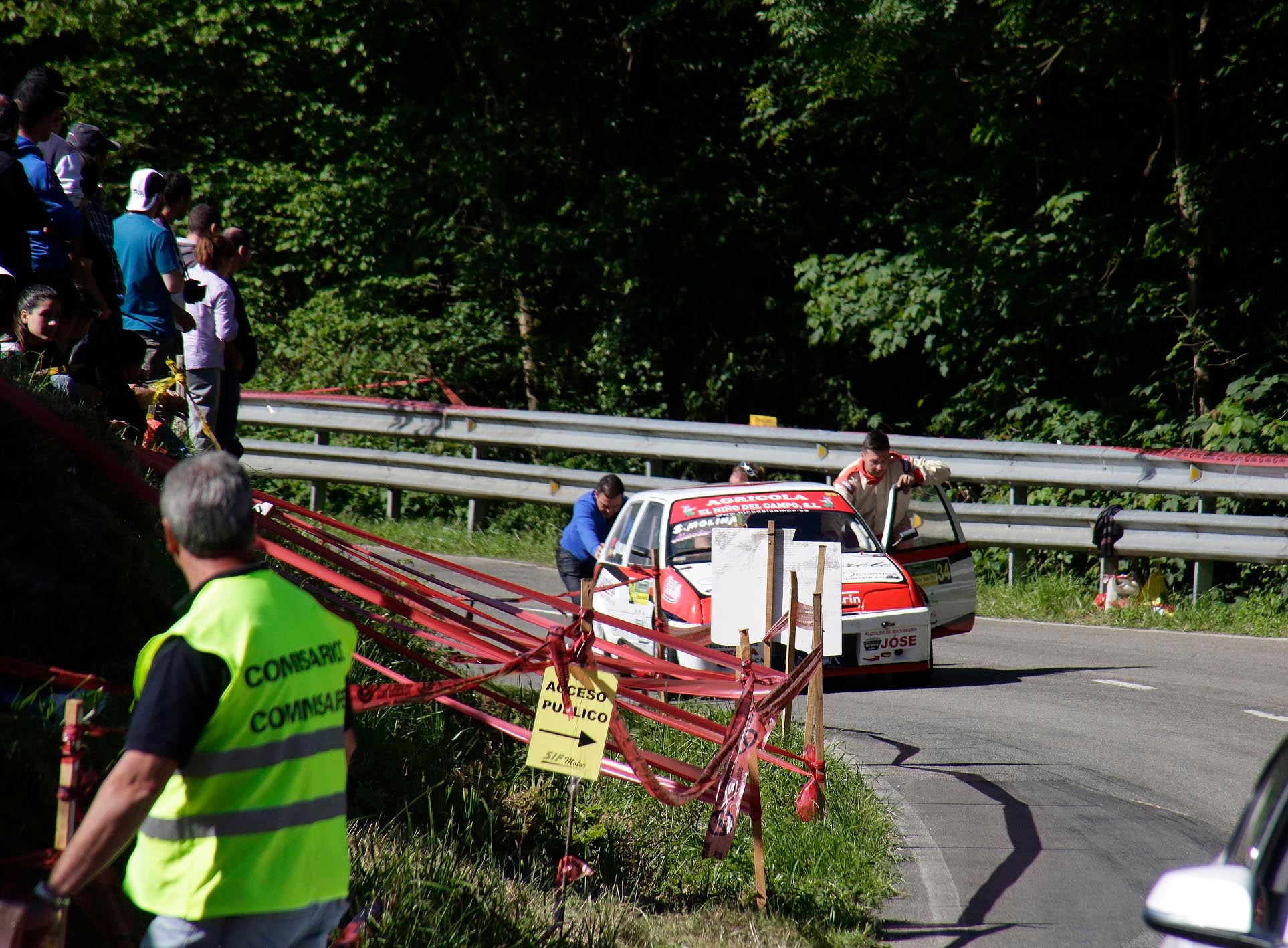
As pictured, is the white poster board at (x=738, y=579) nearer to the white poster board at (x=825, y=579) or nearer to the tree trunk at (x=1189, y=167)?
the white poster board at (x=825, y=579)

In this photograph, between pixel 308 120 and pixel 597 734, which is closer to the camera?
pixel 597 734

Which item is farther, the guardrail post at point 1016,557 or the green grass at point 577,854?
the guardrail post at point 1016,557

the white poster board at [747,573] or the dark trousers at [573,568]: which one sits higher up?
the white poster board at [747,573]

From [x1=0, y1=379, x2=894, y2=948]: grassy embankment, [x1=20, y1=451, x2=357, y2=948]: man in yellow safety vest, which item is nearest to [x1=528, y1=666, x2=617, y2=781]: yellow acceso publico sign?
[x1=0, y1=379, x2=894, y2=948]: grassy embankment

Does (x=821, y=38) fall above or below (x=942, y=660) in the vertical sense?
above

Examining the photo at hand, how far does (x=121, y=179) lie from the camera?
2403 cm

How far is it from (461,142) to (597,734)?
18.3 metres

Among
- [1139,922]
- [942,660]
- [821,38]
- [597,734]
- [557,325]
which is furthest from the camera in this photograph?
[557,325]

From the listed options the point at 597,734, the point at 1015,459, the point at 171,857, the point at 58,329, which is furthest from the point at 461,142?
the point at 171,857

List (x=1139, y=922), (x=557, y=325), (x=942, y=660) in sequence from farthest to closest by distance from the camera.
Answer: (x=557, y=325) → (x=942, y=660) → (x=1139, y=922)

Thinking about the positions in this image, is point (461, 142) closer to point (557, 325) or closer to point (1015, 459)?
point (557, 325)

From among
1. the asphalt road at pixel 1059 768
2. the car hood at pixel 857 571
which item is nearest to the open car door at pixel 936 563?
the car hood at pixel 857 571

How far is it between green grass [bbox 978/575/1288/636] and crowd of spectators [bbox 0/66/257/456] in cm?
815

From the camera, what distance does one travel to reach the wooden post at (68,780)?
360cm
